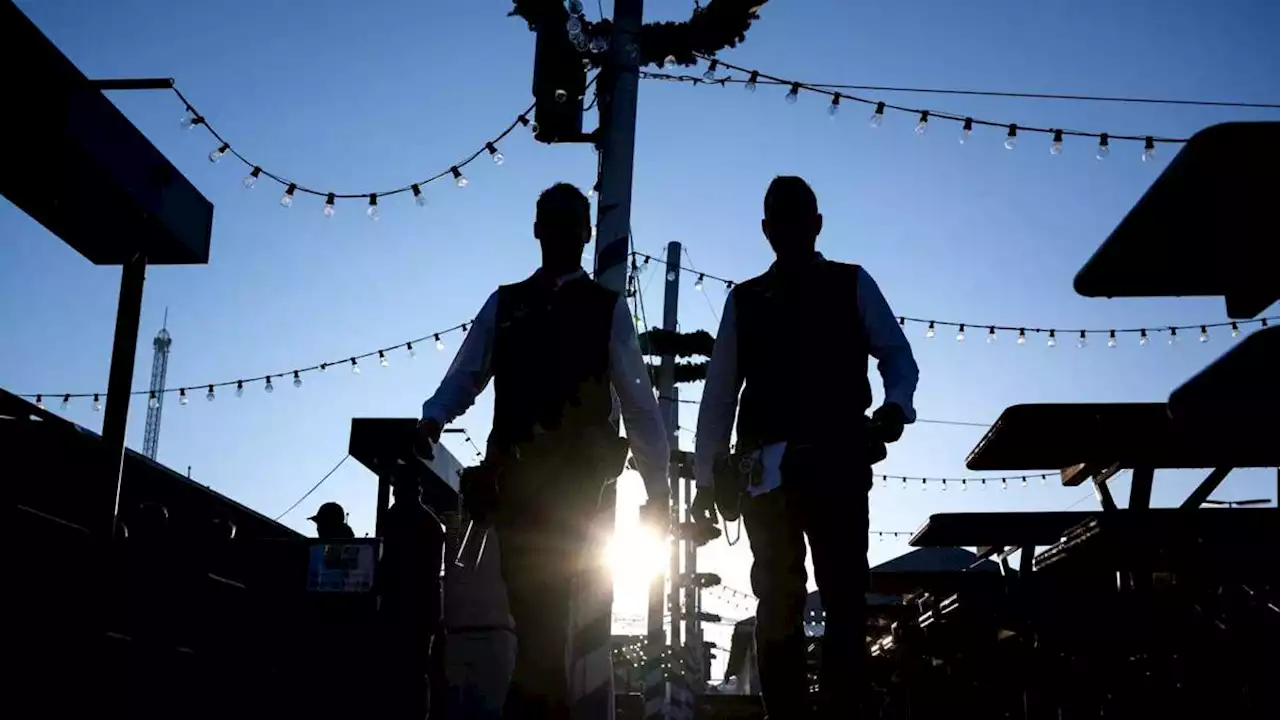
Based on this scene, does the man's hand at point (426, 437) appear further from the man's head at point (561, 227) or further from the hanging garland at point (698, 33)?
the hanging garland at point (698, 33)

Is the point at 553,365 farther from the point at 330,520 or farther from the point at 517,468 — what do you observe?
the point at 330,520

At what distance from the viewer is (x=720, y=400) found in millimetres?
4234

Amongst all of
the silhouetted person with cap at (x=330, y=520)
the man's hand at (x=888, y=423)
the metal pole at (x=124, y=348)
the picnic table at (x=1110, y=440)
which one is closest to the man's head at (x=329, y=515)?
the silhouetted person with cap at (x=330, y=520)

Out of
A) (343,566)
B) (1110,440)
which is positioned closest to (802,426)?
(343,566)

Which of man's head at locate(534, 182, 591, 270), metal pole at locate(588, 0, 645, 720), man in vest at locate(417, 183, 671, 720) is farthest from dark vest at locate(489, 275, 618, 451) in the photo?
metal pole at locate(588, 0, 645, 720)

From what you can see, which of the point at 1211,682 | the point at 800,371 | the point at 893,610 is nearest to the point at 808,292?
the point at 800,371

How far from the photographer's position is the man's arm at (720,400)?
166 inches

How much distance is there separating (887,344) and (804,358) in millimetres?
283

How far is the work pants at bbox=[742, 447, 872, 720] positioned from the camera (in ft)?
11.9

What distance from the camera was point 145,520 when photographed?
5.27 metres

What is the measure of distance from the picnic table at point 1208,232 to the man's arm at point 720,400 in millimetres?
1250

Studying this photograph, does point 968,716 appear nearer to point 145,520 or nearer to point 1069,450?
point 1069,450

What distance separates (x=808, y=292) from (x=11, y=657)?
2839 millimetres

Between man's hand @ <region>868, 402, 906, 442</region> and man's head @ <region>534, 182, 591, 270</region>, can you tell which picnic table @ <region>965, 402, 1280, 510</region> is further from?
man's head @ <region>534, 182, 591, 270</region>
